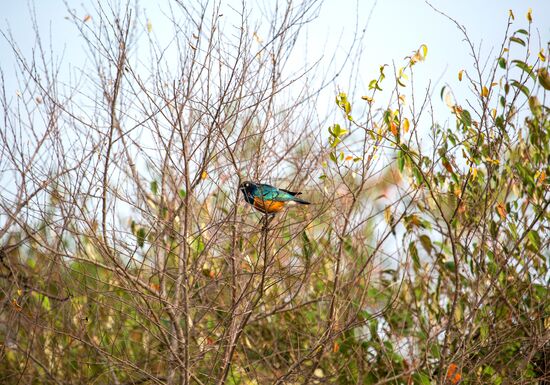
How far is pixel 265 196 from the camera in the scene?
527cm

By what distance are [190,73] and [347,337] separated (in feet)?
10.0

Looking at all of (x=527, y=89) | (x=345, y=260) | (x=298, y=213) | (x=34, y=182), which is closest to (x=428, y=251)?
(x=345, y=260)

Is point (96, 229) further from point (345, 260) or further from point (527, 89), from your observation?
point (527, 89)

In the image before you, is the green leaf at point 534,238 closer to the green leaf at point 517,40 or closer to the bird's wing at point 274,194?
the green leaf at point 517,40

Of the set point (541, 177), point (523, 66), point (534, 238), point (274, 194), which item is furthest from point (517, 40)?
point (274, 194)

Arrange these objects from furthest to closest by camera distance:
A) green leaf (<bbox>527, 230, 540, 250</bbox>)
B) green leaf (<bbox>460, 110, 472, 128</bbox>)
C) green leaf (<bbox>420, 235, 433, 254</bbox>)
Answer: green leaf (<bbox>420, 235, 433, 254</bbox>) < green leaf (<bbox>527, 230, 540, 250</bbox>) < green leaf (<bbox>460, 110, 472, 128</bbox>)

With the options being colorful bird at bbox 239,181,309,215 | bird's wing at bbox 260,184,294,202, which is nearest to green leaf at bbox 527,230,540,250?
colorful bird at bbox 239,181,309,215

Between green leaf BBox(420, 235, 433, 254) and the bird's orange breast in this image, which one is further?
green leaf BBox(420, 235, 433, 254)

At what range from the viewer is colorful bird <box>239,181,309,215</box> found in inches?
203

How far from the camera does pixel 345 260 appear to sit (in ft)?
19.1

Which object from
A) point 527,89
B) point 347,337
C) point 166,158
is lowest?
point 347,337

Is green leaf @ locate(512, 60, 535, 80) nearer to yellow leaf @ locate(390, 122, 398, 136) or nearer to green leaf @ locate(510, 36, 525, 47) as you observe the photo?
green leaf @ locate(510, 36, 525, 47)

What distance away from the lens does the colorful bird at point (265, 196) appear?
203 inches

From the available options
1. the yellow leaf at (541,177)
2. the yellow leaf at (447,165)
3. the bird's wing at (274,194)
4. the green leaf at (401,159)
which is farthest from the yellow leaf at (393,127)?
the yellow leaf at (541,177)
